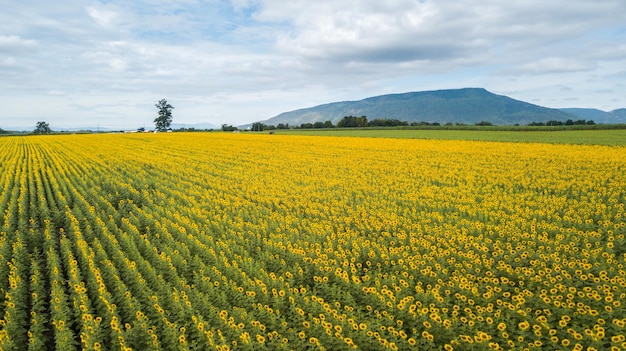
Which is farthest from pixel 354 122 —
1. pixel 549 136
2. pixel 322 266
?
pixel 322 266

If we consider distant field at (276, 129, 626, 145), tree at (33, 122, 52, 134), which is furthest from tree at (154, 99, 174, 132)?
distant field at (276, 129, 626, 145)

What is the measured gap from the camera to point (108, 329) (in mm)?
6582

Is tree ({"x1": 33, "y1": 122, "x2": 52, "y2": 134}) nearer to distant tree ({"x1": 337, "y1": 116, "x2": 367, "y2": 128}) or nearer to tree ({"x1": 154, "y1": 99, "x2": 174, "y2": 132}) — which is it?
tree ({"x1": 154, "y1": 99, "x2": 174, "y2": 132})

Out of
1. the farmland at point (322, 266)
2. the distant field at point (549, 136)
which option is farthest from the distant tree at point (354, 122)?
the farmland at point (322, 266)

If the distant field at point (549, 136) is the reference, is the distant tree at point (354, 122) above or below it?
above

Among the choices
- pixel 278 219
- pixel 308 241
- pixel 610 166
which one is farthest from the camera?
pixel 610 166

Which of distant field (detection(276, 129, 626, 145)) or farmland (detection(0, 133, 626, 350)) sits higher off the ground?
distant field (detection(276, 129, 626, 145))

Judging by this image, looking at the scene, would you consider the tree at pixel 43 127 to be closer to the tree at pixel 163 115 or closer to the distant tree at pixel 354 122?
the tree at pixel 163 115

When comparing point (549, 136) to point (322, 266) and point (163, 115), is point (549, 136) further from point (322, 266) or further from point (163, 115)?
point (163, 115)

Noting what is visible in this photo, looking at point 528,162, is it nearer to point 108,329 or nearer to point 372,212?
point 372,212

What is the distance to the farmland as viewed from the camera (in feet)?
20.1

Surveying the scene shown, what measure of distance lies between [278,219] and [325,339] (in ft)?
22.2

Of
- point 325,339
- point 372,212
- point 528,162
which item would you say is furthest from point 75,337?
point 528,162

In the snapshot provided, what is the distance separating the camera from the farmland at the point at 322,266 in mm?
6125
